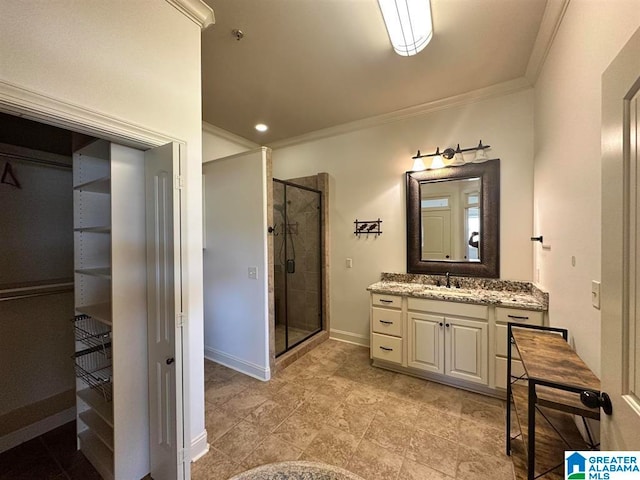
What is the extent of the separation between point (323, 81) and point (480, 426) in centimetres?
321

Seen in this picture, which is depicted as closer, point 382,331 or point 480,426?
point 480,426

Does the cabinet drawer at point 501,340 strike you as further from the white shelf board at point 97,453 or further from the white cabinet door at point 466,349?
the white shelf board at point 97,453

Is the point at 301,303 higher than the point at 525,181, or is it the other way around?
the point at 525,181

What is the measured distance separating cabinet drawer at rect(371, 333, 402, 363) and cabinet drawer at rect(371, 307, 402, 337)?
6cm

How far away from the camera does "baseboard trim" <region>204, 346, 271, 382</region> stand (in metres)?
2.60

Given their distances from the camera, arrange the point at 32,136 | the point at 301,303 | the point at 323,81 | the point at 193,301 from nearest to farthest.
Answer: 1. the point at 193,301
2. the point at 32,136
3. the point at 323,81
4. the point at 301,303

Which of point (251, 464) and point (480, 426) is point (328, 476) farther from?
point (480, 426)

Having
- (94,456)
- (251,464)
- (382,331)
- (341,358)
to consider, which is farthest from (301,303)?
(94,456)

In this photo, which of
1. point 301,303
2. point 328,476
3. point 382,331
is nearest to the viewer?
point 328,476

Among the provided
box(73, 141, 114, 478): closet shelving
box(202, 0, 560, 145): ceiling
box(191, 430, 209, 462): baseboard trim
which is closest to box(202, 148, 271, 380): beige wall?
box(202, 0, 560, 145): ceiling

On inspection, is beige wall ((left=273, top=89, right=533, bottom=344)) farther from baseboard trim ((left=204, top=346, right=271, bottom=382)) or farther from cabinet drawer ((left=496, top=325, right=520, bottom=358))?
baseboard trim ((left=204, top=346, right=271, bottom=382))

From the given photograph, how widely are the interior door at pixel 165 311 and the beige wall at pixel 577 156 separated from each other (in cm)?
204

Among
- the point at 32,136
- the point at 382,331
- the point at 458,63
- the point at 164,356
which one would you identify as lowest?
the point at 382,331

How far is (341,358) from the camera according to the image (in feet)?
10.0
